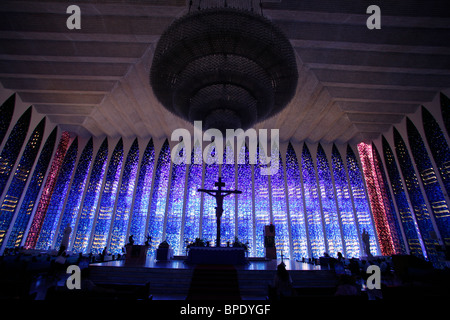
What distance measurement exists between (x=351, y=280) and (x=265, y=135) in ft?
42.0

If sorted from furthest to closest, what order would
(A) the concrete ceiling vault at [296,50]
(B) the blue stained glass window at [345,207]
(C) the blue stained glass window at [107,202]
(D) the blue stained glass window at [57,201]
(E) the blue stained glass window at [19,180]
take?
(B) the blue stained glass window at [345,207], (C) the blue stained glass window at [107,202], (D) the blue stained glass window at [57,201], (E) the blue stained glass window at [19,180], (A) the concrete ceiling vault at [296,50]

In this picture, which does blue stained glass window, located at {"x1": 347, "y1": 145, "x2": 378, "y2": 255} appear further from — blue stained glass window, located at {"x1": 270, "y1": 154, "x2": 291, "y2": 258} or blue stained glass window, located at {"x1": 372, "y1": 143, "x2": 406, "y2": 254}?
blue stained glass window, located at {"x1": 270, "y1": 154, "x2": 291, "y2": 258}

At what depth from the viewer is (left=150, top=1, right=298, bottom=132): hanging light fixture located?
322 centimetres

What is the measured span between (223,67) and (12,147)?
12742 millimetres

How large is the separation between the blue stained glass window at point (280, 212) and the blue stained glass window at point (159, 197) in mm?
7075

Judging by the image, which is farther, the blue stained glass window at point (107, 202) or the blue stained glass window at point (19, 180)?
the blue stained glass window at point (107, 202)

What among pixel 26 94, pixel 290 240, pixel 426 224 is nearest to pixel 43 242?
pixel 26 94

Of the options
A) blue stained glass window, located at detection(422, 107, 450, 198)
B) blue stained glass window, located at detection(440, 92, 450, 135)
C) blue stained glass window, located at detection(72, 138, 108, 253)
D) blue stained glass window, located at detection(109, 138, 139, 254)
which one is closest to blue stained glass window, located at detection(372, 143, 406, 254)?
blue stained glass window, located at detection(422, 107, 450, 198)

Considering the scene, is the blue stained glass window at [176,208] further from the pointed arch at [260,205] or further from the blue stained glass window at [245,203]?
the pointed arch at [260,205]

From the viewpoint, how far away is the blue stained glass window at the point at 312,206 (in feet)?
43.5

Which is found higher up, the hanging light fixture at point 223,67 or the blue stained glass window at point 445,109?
the blue stained glass window at point 445,109

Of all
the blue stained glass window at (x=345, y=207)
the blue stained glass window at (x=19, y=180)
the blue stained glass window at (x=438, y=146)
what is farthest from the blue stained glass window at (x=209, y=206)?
the blue stained glass window at (x=438, y=146)

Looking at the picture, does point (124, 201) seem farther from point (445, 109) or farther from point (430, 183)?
point (445, 109)

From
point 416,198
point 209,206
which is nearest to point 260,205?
point 209,206
